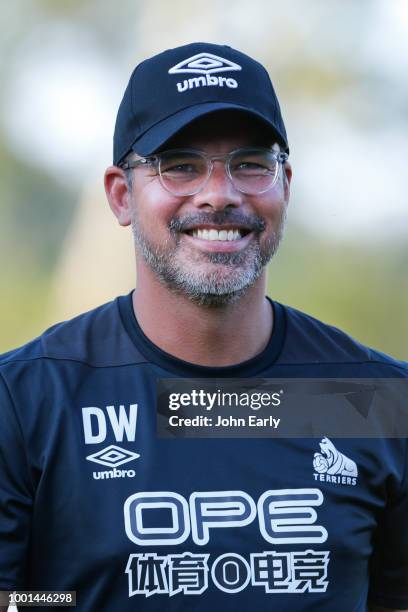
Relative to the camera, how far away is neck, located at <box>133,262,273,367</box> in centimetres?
218

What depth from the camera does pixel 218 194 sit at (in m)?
2.07

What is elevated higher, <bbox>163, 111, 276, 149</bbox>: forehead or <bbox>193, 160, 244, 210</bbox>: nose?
<bbox>163, 111, 276, 149</bbox>: forehead

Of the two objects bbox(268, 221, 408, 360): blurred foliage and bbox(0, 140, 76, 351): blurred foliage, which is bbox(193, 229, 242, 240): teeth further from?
bbox(268, 221, 408, 360): blurred foliage

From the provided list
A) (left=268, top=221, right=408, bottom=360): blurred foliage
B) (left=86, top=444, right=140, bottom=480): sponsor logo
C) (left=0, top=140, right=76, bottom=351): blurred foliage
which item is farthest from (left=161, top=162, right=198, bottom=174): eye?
(left=268, top=221, right=408, bottom=360): blurred foliage

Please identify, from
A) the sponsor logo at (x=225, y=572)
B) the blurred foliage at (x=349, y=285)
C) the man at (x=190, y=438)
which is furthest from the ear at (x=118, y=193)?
the blurred foliage at (x=349, y=285)

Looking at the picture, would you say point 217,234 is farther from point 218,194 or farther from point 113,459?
point 113,459

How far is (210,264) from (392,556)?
2.75 feet

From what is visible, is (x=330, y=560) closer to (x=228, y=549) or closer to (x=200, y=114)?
(x=228, y=549)

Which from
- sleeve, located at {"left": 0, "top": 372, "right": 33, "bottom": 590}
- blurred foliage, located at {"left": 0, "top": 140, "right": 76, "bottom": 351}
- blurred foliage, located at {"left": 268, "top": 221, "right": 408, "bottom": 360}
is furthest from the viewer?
blurred foliage, located at {"left": 268, "top": 221, "right": 408, "bottom": 360}

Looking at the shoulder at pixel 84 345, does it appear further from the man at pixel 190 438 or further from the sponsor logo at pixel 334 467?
the sponsor logo at pixel 334 467

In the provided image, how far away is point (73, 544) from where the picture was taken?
1.99 meters

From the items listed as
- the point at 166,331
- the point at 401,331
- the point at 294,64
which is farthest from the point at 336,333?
the point at 294,64

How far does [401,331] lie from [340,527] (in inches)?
244

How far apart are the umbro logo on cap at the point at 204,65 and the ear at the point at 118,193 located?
11.1 inches
